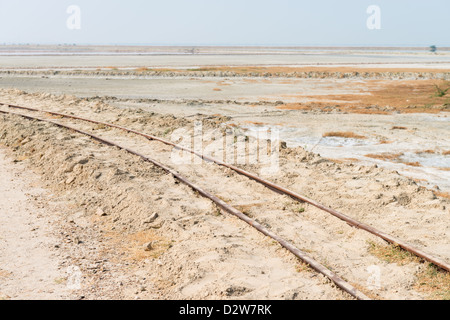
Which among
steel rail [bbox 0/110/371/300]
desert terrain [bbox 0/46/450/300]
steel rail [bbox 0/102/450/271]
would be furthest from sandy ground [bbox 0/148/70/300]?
steel rail [bbox 0/102/450/271]

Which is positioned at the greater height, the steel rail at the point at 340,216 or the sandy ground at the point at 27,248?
the steel rail at the point at 340,216

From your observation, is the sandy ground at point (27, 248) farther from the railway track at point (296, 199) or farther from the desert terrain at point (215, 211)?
the railway track at point (296, 199)

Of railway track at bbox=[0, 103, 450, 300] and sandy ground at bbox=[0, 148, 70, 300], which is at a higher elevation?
railway track at bbox=[0, 103, 450, 300]

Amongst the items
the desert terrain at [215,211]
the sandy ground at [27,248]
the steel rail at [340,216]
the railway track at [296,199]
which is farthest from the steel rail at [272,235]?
the sandy ground at [27,248]

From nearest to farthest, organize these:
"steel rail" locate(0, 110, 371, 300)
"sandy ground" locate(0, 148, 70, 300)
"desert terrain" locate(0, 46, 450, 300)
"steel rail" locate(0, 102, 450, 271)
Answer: "steel rail" locate(0, 110, 371, 300) → "sandy ground" locate(0, 148, 70, 300) → "desert terrain" locate(0, 46, 450, 300) → "steel rail" locate(0, 102, 450, 271)

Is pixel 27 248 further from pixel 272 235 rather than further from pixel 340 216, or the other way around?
pixel 340 216

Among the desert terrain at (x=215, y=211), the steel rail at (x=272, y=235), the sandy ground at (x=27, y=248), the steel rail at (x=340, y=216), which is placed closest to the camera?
the steel rail at (x=272, y=235)

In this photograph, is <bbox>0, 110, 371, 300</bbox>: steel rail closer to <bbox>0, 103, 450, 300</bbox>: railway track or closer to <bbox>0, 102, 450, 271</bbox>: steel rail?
<bbox>0, 103, 450, 300</bbox>: railway track

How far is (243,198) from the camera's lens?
35.2 ft

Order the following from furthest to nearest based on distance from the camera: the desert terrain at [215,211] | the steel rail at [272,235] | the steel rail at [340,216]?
the steel rail at [340,216], the desert terrain at [215,211], the steel rail at [272,235]

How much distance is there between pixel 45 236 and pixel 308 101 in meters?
24.3

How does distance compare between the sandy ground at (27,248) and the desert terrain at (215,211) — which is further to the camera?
the desert terrain at (215,211)
